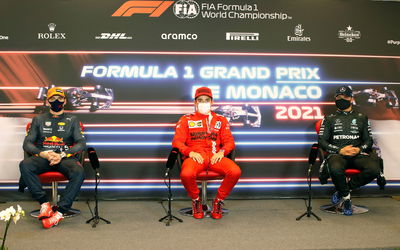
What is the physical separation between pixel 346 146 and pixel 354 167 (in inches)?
10.1

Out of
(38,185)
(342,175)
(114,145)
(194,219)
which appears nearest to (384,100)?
(342,175)

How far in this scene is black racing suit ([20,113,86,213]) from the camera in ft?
13.4

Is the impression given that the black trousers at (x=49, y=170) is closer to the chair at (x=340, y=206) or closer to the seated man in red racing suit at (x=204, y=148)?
the seated man in red racing suit at (x=204, y=148)

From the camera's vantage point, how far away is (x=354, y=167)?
4477 millimetres

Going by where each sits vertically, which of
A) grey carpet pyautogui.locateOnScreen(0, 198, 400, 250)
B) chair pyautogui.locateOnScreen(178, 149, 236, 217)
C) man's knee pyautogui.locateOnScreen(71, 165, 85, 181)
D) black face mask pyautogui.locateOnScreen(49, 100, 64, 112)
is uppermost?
black face mask pyautogui.locateOnScreen(49, 100, 64, 112)

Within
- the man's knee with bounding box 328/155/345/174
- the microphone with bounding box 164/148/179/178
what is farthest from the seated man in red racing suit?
the man's knee with bounding box 328/155/345/174

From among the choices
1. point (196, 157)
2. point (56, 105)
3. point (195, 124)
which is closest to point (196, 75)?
point (195, 124)

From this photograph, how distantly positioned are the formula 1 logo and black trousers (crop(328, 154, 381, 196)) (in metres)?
2.77

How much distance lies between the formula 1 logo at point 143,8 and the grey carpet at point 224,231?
2.43 m

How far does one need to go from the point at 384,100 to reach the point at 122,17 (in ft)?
11.9

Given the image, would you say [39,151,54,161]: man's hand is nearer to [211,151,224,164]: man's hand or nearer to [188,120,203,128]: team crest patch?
[188,120,203,128]: team crest patch

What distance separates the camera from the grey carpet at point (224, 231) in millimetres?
3418

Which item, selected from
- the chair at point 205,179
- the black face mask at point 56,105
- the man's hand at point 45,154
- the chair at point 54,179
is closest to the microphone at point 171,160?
the chair at point 205,179

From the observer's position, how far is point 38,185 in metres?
4.11
